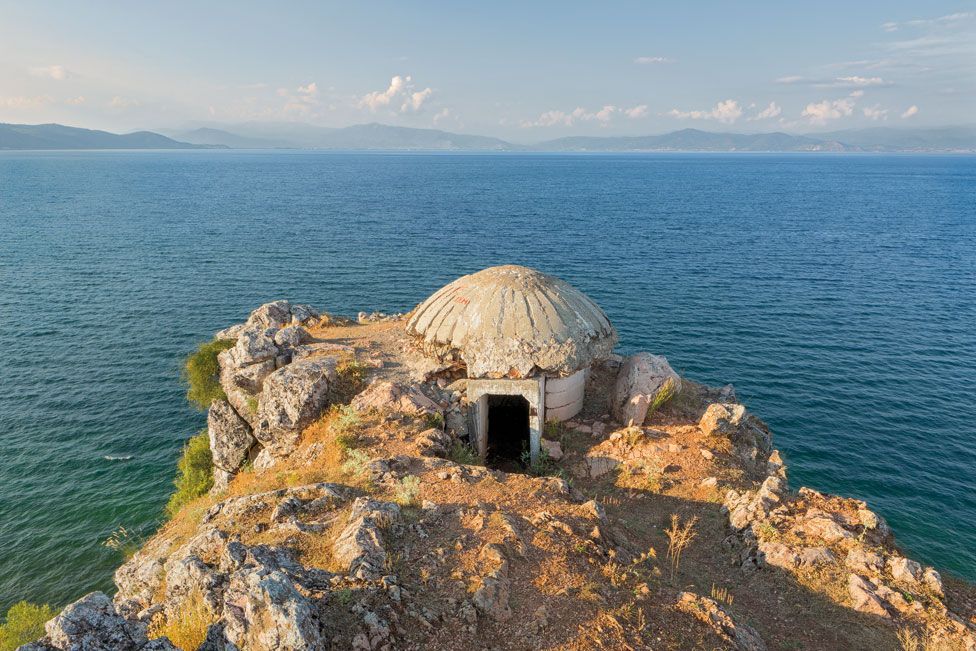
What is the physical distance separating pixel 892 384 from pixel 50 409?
59.1 m

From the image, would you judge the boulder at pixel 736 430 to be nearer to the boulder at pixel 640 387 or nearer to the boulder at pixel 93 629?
the boulder at pixel 640 387

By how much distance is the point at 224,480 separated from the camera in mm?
26500

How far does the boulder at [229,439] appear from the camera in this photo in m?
26.2

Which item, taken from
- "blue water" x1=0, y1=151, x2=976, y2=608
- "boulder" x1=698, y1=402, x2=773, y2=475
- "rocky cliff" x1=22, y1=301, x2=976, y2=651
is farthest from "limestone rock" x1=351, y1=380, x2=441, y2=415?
"blue water" x1=0, y1=151, x2=976, y2=608

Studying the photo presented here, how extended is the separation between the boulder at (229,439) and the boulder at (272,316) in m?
6.37

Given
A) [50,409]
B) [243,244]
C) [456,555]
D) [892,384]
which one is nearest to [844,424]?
[892,384]

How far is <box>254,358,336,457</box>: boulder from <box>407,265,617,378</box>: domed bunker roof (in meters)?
5.30

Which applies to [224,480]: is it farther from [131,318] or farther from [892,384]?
[892,384]

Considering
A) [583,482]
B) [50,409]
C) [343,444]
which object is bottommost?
[50,409]

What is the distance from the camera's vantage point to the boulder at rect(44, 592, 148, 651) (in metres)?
8.23

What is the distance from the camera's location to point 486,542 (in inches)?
548

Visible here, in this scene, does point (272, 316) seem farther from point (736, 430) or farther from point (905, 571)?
point (905, 571)

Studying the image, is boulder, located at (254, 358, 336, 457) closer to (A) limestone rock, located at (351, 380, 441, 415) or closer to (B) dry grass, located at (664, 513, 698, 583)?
(A) limestone rock, located at (351, 380, 441, 415)

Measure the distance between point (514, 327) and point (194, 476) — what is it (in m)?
19.1
